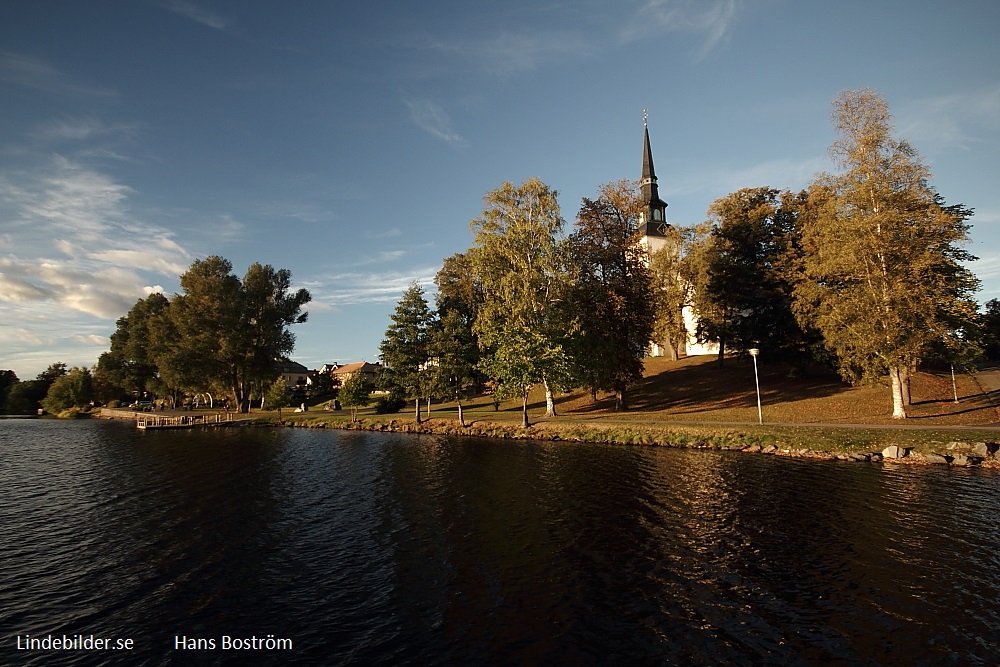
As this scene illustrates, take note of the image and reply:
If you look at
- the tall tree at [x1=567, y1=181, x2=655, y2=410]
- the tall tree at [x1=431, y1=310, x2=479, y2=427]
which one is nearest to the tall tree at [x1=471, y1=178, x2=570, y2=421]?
the tall tree at [x1=567, y1=181, x2=655, y2=410]

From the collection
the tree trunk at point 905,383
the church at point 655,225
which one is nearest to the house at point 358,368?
the church at point 655,225

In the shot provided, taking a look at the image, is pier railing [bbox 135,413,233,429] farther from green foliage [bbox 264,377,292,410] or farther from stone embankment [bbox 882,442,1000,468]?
stone embankment [bbox 882,442,1000,468]

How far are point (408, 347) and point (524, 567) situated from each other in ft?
133

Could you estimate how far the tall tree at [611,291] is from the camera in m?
46.4

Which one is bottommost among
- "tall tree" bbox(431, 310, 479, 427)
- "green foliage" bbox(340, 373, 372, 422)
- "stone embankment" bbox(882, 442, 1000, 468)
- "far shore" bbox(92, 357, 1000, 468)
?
"stone embankment" bbox(882, 442, 1000, 468)

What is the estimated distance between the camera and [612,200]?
1966 inches

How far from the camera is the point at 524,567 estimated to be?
1347cm

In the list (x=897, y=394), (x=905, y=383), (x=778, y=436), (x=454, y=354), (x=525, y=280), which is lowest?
(x=778, y=436)

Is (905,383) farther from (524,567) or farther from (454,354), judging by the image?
(524,567)

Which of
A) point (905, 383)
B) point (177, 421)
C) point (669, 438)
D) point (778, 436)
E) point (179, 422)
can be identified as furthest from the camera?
point (177, 421)

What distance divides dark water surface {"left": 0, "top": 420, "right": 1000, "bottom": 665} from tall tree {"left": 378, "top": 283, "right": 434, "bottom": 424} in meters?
26.3

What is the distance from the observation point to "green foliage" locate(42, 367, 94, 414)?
9644cm

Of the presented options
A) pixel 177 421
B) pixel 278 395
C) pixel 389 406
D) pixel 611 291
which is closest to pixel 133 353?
pixel 177 421

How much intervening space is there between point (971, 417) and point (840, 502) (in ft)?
71.8
